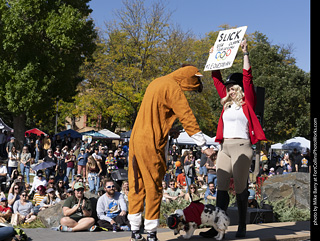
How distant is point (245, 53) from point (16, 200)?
7.52 metres

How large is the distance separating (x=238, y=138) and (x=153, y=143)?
1191 mm

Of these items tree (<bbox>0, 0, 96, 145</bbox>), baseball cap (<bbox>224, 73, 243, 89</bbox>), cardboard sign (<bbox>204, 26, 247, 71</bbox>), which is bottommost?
baseball cap (<bbox>224, 73, 243, 89</bbox>)

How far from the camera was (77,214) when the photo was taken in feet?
28.3

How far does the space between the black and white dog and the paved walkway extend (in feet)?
0.60

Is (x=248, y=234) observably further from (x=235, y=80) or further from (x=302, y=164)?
(x=302, y=164)

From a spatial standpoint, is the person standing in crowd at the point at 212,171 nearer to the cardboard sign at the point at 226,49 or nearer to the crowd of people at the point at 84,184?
the crowd of people at the point at 84,184

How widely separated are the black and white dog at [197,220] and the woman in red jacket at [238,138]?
267mm

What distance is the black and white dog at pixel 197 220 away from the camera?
18.1 ft

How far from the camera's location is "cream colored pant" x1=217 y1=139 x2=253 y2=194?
18.4 feet

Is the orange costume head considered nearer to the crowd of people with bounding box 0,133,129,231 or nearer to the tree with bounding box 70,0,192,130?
the crowd of people with bounding box 0,133,129,231

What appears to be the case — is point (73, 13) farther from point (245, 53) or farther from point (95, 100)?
point (245, 53)

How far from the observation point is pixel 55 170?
60.1ft

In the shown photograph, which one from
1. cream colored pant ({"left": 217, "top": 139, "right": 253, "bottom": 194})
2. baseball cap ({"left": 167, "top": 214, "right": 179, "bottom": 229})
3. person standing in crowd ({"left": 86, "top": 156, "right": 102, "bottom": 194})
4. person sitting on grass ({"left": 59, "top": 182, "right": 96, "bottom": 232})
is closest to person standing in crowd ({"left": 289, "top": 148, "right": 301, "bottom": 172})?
person standing in crowd ({"left": 86, "top": 156, "right": 102, "bottom": 194})

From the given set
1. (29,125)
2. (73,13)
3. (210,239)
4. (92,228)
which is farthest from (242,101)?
(29,125)
